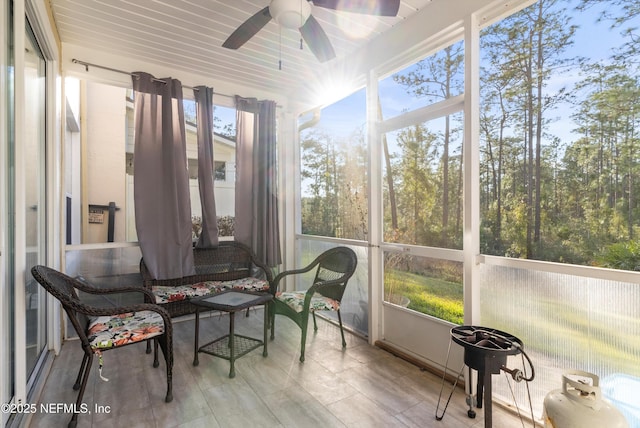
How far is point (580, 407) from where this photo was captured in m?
1.34

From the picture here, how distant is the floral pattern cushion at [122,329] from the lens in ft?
6.27

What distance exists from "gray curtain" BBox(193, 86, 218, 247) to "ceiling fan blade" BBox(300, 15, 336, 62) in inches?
65.8

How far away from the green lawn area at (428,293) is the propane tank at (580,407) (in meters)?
0.79

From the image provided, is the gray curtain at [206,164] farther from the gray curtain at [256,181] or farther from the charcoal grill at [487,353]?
the charcoal grill at [487,353]

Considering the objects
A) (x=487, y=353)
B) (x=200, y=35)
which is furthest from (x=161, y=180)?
(x=487, y=353)

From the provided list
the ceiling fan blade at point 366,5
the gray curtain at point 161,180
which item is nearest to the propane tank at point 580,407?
the ceiling fan blade at point 366,5

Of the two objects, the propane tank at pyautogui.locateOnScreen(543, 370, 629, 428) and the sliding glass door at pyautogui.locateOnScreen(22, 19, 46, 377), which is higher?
the sliding glass door at pyautogui.locateOnScreen(22, 19, 46, 377)

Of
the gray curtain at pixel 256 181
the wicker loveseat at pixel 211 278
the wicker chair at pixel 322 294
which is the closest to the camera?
the wicker chair at pixel 322 294

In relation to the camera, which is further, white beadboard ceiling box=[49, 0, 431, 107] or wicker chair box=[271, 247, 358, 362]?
wicker chair box=[271, 247, 358, 362]

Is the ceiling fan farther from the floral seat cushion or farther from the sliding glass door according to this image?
the floral seat cushion

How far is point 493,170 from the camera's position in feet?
6.76

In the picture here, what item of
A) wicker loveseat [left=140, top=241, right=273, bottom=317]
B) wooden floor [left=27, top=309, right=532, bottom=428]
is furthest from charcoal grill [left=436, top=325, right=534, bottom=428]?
wicker loveseat [left=140, top=241, right=273, bottom=317]

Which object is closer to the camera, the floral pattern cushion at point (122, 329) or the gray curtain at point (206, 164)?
the floral pattern cushion at point (122, 329)

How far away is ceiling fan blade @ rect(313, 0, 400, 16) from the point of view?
1785 mm
